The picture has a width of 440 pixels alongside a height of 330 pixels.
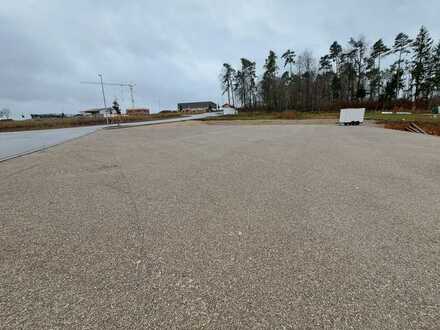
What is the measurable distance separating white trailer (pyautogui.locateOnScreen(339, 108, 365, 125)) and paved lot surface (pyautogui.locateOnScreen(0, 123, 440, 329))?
2205 cm

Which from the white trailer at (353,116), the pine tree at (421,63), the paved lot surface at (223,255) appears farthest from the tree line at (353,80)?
the paved lot surface at (223,255)

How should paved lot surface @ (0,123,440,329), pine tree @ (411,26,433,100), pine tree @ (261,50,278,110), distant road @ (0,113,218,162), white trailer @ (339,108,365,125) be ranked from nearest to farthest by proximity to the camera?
paved lot surface @ (0,123,440,329) → distant road @ (0,113,218,162) → white trailer @ (339,108,365,125) → pine tree @ (411,26,433,100) → pine tree @ (261,50,278,110)

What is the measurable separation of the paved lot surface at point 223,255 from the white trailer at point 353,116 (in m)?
22.0

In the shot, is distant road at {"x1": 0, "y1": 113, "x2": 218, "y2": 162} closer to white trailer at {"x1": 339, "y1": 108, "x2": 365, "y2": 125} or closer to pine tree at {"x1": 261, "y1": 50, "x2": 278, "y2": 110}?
white trailer at {"x1": 339, "y1": 108, "x2": 365, "y2": 125}

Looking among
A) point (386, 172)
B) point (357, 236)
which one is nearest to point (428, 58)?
point (386, 172)

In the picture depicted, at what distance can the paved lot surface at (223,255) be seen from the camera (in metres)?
1.61

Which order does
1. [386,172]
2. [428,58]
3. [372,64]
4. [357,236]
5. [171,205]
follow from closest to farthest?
[357,236] → [171,205] → [386,172] → [428,58] → [372,64]

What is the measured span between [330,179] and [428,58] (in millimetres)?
62638

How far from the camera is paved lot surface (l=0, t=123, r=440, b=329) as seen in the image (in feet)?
5.27

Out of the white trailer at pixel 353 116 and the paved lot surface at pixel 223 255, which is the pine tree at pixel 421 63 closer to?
the white trailer at pixel 353 116

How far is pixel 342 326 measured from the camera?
1.49 m

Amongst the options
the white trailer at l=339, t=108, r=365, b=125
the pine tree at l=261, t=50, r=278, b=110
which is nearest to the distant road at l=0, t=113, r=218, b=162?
the white trailer at l=339, t=108, r=365, b=125

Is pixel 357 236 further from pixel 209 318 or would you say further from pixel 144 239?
pixel 144 239

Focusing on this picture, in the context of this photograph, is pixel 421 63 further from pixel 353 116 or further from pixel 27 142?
pixel 27 142
